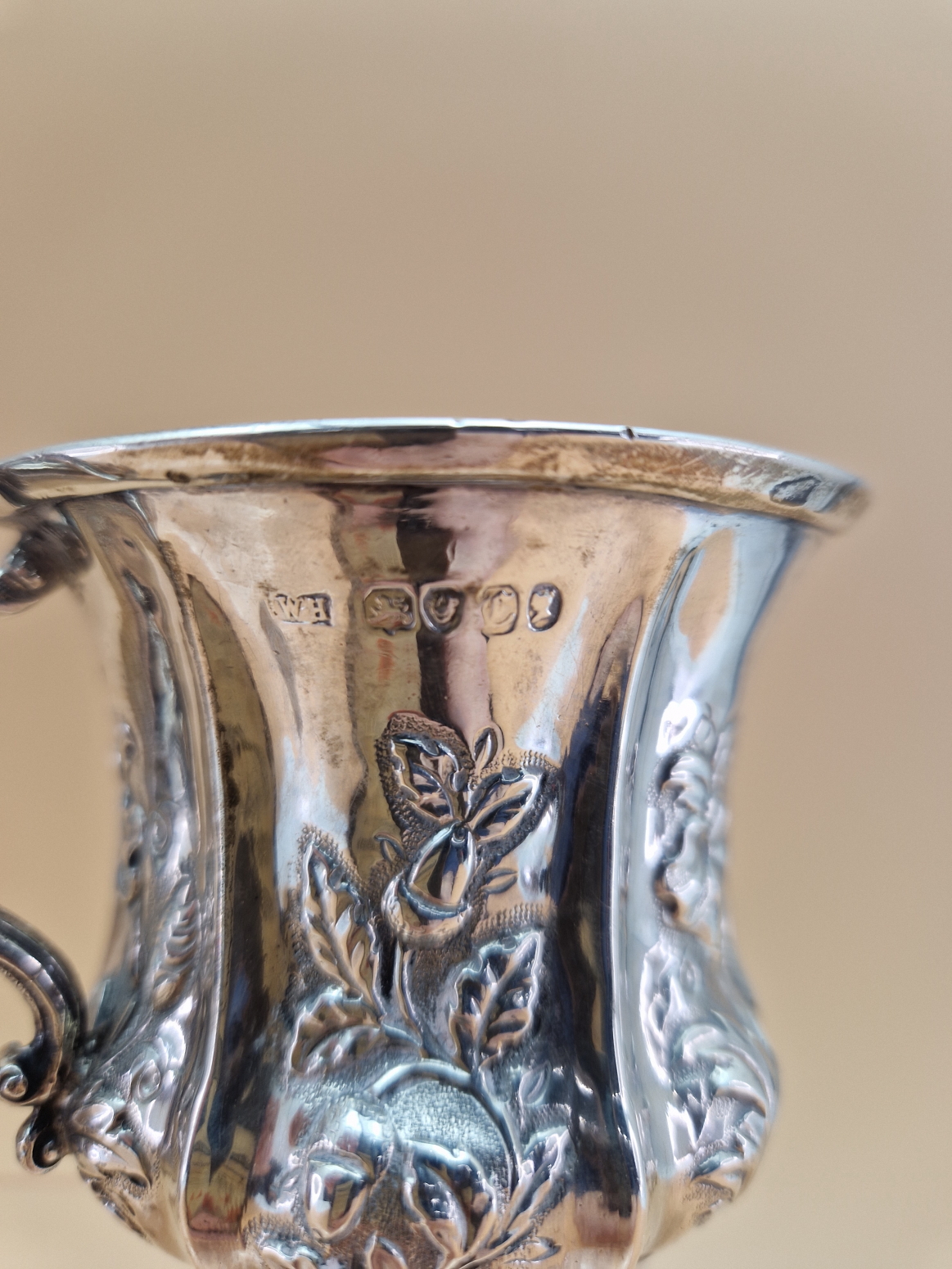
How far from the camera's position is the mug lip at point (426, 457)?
46 centimetres

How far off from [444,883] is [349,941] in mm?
56

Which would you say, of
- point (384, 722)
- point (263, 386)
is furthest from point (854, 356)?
point (384, 722)

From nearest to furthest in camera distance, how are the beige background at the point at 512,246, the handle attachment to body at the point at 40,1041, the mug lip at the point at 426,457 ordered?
1. the mug lip at the point at 426,457
2. the handle attachment to body at the point at 40,1041
3. the beige background at the point at 512,246

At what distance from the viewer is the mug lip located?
18.3 inches

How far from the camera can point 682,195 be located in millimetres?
1329

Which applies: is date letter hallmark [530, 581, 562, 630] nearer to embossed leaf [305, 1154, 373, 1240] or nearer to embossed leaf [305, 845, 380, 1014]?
embossed leaf [305, 845, 380, 1014]

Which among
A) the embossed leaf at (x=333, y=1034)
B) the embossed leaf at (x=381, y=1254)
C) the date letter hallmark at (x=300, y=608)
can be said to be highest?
the date letter hallmark at (x=300, y=608)

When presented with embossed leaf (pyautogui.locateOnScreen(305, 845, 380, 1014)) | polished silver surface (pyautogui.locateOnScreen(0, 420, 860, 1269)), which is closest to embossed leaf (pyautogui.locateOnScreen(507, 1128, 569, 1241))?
polished silver surface (pyautogui.locateOnScreen(0, 420, 860, 1269))

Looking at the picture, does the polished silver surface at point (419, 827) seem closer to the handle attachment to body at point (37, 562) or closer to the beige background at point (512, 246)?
the handle attachment to body at point (37, 562)

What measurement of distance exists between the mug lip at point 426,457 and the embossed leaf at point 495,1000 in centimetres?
24

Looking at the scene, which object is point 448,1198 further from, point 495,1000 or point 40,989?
point 40,989

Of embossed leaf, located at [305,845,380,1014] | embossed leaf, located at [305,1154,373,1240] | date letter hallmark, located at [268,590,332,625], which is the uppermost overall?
date letter hallmark, located at [268,590,332,625]

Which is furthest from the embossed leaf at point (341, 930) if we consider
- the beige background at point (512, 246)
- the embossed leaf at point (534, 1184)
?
the beige background at point (512, 246)

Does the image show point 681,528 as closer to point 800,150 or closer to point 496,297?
point 496,297
